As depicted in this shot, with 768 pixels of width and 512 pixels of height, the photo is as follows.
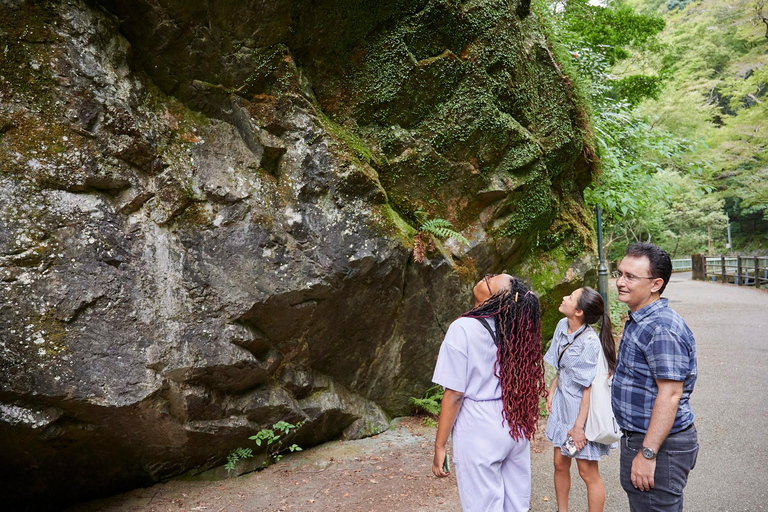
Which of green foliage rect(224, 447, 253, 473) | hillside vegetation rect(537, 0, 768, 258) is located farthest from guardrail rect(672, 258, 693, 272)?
green foliage rect(224, 447, 253, 473)

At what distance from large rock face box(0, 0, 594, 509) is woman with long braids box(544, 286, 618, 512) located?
7.83ft

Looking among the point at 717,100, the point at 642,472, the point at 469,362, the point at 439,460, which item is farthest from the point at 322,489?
the point at 717,100

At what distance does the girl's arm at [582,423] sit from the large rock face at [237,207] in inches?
108

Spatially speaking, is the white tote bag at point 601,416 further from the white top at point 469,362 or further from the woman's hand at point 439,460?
the woman's hand at point 439,460

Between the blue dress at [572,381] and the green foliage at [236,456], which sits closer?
the blue dress at [572,381]

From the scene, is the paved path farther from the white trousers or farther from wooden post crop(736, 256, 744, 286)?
wooden post crop(736, 256, 744, 286)

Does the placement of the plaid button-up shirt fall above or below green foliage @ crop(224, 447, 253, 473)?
above

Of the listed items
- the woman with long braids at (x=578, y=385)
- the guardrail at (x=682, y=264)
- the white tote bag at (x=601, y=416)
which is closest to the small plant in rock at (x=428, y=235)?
the woman with long braids at (x=578, y=385)

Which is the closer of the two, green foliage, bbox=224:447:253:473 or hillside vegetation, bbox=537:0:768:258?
green foliage, bbox=224:447:253:473

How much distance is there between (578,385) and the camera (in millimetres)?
3893

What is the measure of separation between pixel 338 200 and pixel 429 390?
3.31 metres

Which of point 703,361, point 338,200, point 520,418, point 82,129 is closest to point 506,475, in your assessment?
Answer: point 520,418

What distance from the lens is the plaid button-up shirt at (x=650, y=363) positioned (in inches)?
99.5

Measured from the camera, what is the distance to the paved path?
4590 mm
